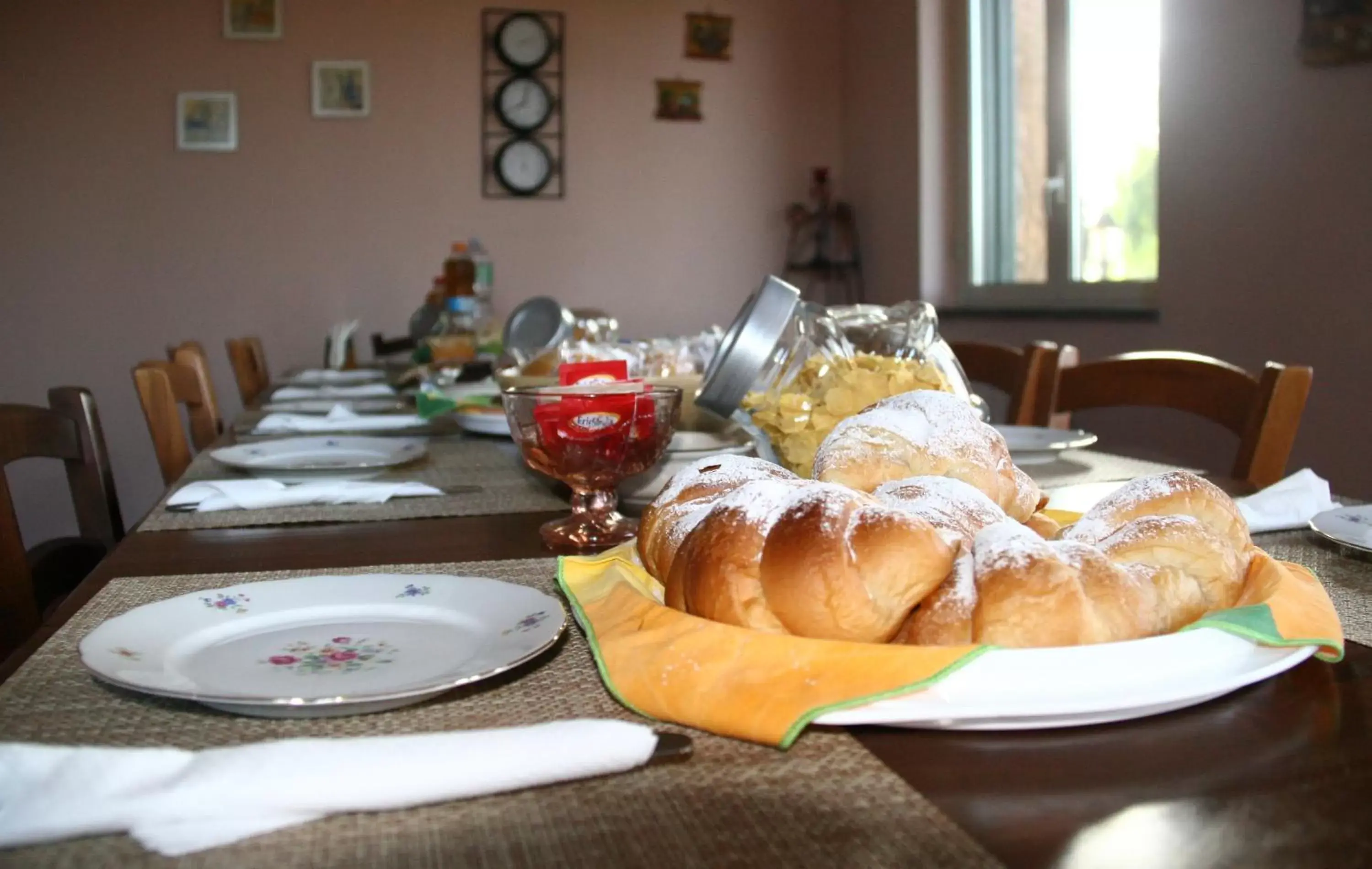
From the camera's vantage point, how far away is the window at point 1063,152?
3334 millimetres

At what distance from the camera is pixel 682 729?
0.47 m

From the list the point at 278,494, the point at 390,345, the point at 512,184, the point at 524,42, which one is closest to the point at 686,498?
the point at 278,494

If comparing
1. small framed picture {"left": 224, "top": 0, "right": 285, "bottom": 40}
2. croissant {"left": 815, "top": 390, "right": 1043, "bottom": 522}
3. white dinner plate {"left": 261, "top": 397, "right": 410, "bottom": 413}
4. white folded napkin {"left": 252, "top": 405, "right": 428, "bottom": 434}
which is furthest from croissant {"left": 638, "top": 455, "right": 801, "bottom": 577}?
small framed picture {"left": 224, "top": 0, "right": 285, "bottom": 40}

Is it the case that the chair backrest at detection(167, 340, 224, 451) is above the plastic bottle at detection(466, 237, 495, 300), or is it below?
below

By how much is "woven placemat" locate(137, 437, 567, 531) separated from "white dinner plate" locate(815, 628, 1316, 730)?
66cm

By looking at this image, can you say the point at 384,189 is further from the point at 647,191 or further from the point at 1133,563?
the point at 1133,563

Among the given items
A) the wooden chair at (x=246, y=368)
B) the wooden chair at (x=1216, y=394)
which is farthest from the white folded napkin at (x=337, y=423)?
the wooden chair at (x=246, y=368)

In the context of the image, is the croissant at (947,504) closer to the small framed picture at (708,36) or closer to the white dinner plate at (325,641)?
the white dinner plate at (325,641)

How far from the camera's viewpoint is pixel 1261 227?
2748 millimetres

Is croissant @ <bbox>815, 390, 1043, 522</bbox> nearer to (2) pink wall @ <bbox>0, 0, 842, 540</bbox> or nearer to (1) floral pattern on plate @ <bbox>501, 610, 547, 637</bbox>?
(1) floral pattern on plate @ <bbox>501, 610, 547, 637</bbox>

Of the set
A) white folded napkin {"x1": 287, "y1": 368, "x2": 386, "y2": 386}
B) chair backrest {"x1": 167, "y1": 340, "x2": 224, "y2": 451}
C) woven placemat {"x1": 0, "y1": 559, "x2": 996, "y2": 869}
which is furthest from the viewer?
white folded napkin {"x1": 287, "y1": 368, "x2": 386, "y2": 386}

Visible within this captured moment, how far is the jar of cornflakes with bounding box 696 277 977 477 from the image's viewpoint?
964mm

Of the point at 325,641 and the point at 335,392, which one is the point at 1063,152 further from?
the point at 325,641

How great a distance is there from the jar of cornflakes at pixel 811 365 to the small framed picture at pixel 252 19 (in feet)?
13.5
